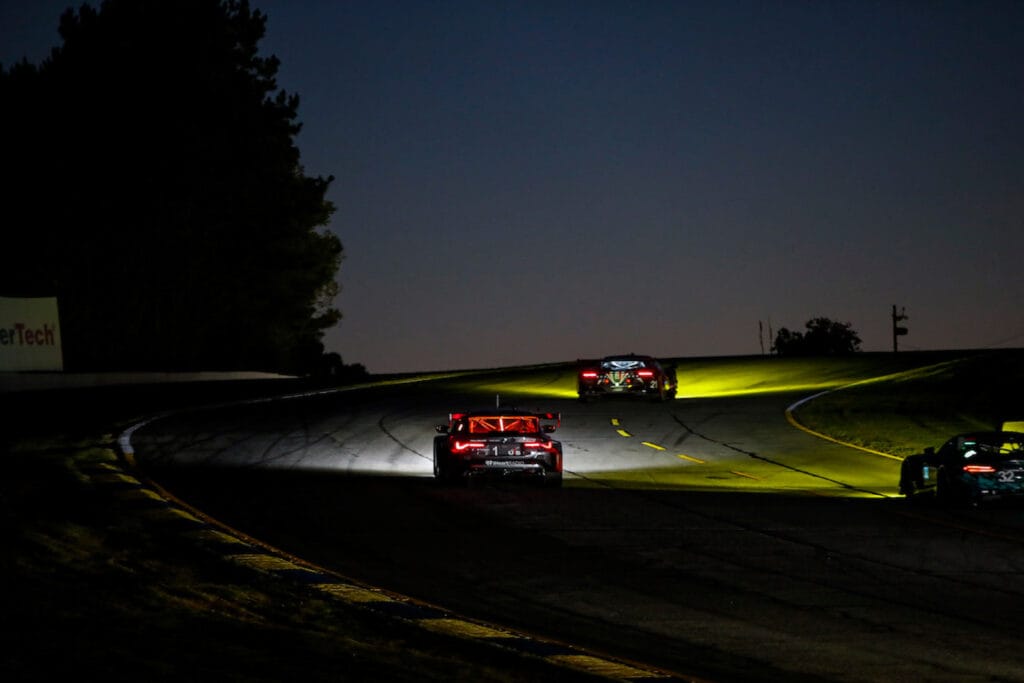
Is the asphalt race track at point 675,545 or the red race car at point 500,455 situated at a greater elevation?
the red race car at point 500,455

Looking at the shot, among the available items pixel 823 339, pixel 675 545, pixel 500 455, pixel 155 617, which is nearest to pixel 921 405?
pixel 500 455

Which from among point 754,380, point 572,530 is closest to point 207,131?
point 754,380

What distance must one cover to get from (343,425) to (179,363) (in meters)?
50.1

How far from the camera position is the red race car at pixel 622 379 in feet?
136

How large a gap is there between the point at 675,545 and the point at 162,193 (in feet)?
225

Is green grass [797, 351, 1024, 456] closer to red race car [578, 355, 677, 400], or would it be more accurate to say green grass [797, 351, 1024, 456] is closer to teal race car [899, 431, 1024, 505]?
red race car [578, 355, 677, 400]

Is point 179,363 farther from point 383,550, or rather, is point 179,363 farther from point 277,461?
point 383,550

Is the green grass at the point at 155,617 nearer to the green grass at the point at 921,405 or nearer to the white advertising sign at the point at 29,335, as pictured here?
the green grass at the point at 921,405

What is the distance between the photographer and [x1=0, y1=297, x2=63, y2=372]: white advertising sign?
156ft

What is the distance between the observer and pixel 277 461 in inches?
1064

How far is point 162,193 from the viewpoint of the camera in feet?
264

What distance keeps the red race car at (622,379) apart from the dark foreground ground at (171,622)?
26256 mm

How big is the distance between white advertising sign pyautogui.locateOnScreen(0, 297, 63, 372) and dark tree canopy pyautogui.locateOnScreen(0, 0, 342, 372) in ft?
70.5

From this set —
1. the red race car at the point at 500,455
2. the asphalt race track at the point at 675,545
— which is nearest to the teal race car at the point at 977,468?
the asphalt race track at the point at 675,545
